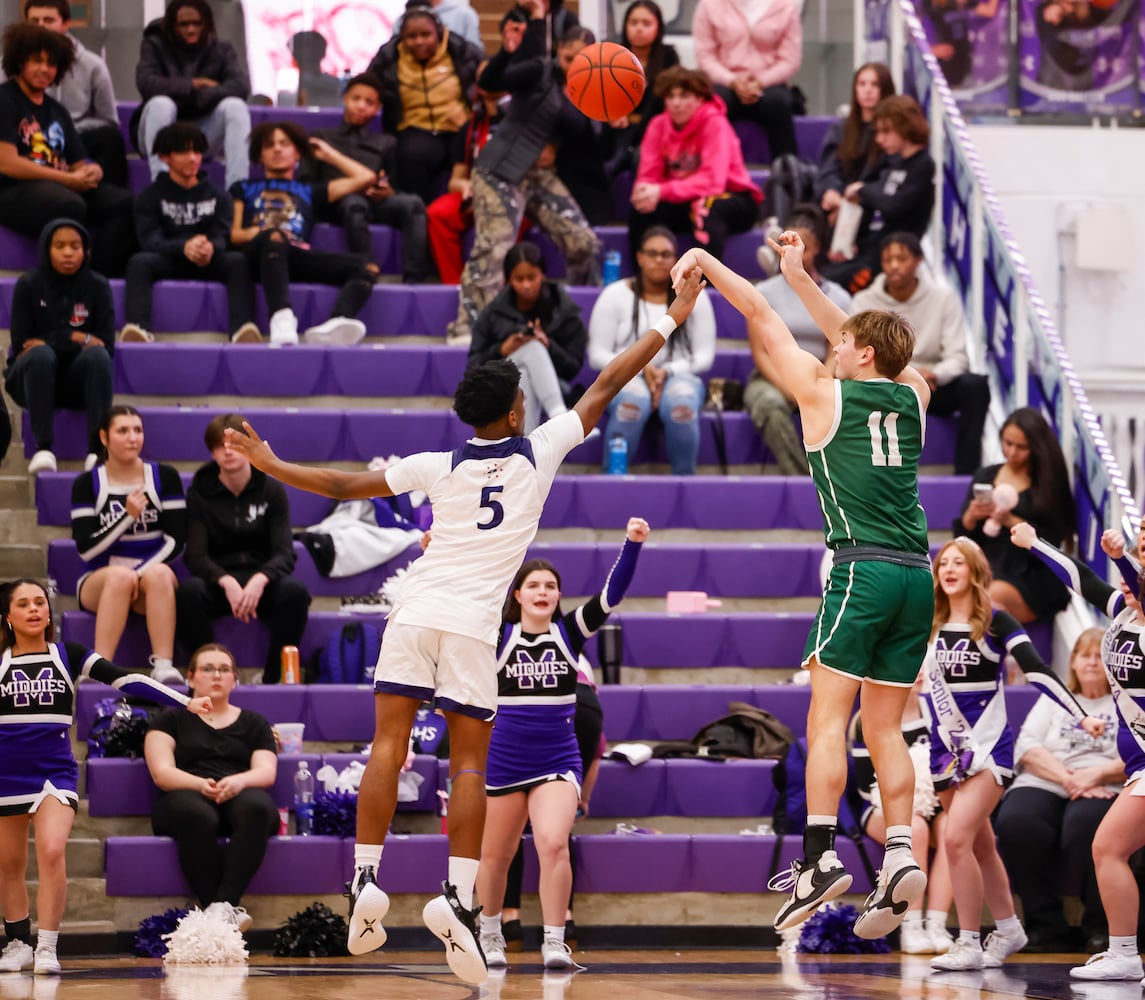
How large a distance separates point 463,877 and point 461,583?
986 mm

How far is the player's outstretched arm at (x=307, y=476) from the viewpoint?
6074 mm

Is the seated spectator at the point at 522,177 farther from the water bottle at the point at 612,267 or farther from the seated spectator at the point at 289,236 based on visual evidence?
the seated spectator at the point at 289,236

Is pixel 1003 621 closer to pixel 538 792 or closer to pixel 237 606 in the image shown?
pixel 538 792

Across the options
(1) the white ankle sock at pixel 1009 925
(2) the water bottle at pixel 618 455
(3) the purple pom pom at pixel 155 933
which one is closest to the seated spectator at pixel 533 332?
(2) the water bottle at pixel 618 455

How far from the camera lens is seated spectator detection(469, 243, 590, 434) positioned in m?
10.6

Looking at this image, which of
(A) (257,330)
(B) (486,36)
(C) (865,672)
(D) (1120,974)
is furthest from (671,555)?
(B) (486,36)

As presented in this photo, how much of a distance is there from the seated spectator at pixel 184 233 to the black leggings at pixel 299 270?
0.13 metres

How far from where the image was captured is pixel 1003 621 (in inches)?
332

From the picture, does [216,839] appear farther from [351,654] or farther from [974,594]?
[974,594]

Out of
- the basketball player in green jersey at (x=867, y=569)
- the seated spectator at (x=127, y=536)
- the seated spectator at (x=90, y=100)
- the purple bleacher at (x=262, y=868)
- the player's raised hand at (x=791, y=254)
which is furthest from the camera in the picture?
the seated spectator at (x=90, y=100)

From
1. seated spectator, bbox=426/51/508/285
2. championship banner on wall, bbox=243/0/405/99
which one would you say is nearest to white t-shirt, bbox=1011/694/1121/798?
seated spectator, bbox=426/51/508/285

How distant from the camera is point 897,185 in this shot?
38.8 feet

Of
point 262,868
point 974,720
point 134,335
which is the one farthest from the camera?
point 134,335

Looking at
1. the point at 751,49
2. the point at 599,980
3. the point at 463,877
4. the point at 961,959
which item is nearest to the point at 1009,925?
the point at 961,959
